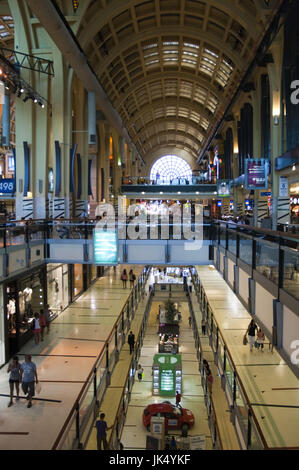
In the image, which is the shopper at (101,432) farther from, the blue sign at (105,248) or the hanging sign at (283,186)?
the hanging sign at (283,186)

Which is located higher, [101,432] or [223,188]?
[223,188]

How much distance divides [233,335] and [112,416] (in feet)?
18.4

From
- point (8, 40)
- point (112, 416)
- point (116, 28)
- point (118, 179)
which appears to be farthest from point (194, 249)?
point (118, 179)

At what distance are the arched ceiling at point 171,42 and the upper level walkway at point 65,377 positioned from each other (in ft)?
51.7

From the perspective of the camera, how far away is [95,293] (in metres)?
21.8

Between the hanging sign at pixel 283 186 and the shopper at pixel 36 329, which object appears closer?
the shopper at pixel 36 329

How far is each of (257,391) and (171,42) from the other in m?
31.9

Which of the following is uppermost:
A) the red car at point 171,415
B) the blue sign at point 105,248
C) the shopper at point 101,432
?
the blue sign at point 105,248

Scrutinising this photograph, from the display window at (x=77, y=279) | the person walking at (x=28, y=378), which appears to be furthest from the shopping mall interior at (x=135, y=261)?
the display window at (x=77, y=279)

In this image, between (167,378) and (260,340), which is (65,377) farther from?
(167,378)

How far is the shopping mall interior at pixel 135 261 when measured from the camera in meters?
8.06

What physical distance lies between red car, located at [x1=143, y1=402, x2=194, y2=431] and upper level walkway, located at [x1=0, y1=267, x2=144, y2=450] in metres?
2.64

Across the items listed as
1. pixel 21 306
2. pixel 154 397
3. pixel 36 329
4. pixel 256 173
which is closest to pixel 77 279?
pixel 154 397

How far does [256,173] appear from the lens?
20.2 metres
